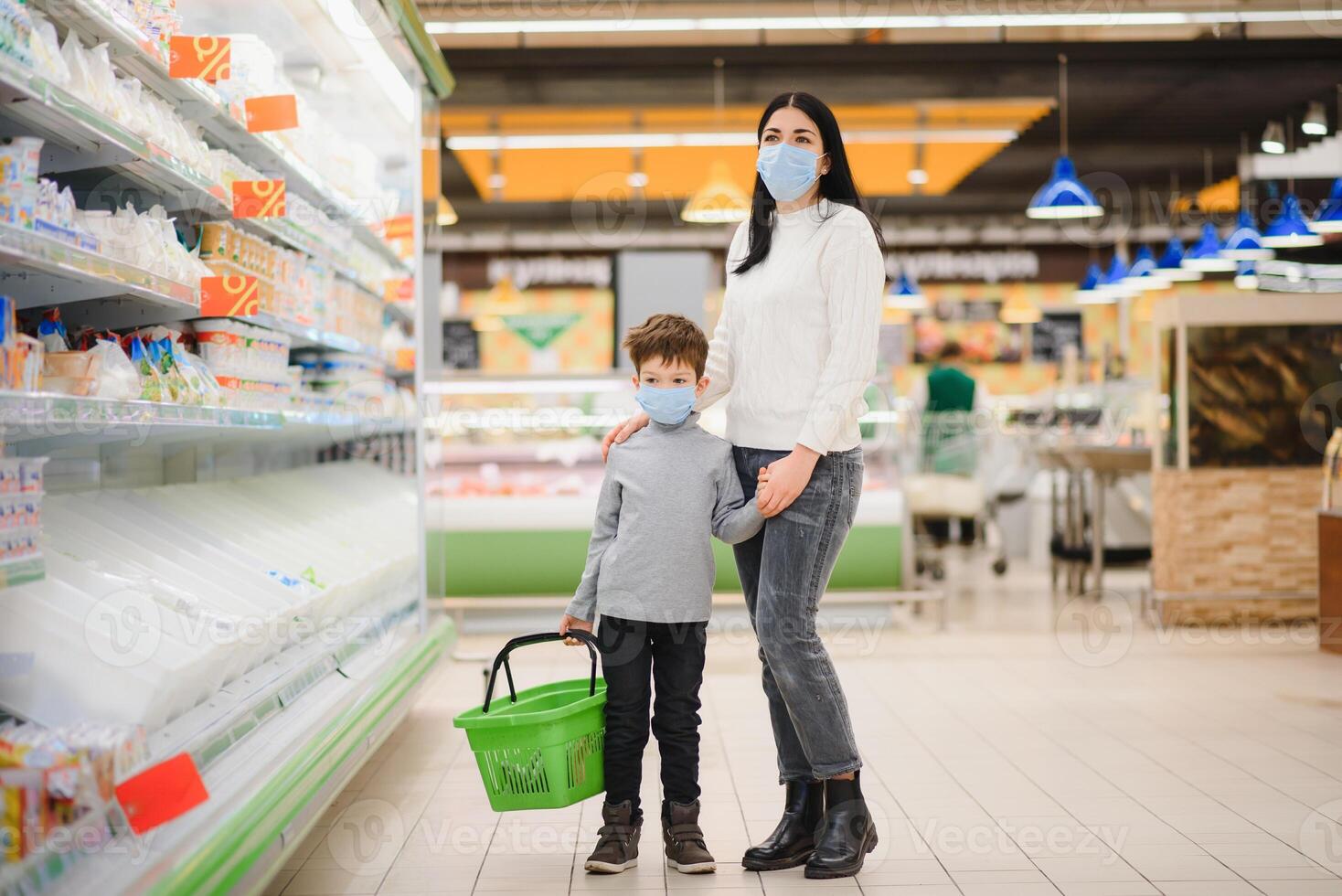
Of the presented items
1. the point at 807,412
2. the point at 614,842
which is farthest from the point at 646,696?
the point at 807,412

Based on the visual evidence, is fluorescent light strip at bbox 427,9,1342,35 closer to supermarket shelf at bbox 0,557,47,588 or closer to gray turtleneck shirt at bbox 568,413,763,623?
gray turtleneck shirt at bbox 568,413,763,623

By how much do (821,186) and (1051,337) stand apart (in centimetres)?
1438

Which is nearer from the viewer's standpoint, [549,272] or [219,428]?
[219,428]

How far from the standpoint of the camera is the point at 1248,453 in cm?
632

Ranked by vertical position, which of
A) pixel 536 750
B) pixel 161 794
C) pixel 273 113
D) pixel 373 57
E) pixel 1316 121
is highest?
pixel 1316 121

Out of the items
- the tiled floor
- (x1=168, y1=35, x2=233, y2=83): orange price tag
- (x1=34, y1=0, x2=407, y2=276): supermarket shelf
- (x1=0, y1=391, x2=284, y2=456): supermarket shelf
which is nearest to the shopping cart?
the tiled floor

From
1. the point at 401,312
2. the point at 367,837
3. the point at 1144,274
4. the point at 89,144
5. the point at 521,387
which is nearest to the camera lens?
the point at 89,144

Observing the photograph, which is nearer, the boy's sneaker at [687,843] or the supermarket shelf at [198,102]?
the supermarket shelf at [198,102]

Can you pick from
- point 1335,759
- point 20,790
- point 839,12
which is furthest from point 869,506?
point 20,790

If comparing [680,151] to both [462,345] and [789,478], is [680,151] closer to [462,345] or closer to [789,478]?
[462,345]

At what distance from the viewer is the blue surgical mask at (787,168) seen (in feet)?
8.44

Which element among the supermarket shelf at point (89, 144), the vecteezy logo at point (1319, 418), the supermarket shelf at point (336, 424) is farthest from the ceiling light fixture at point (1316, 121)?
the supermarket shelf at point (89, 144)

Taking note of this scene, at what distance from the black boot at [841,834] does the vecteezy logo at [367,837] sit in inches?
39.4

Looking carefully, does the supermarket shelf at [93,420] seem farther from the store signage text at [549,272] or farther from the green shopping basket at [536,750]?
the store signage text at [549,272]
